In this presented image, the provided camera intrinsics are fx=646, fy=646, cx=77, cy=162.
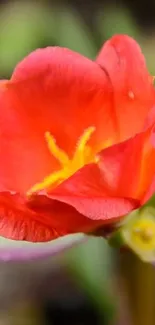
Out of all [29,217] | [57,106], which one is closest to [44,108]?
[57,106]

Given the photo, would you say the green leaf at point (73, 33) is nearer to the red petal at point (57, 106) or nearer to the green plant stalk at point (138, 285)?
the red petal at point (57, 106)

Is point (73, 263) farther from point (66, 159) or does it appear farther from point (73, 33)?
point (73, 33)

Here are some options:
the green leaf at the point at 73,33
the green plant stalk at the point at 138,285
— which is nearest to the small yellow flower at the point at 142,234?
the green plant stalk at the point at 138,285

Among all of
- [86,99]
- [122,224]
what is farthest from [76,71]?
[122,224]

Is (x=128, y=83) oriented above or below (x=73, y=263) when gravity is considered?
above

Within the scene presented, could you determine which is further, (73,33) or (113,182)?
(73,33)

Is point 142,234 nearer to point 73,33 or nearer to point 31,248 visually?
point 31,248
